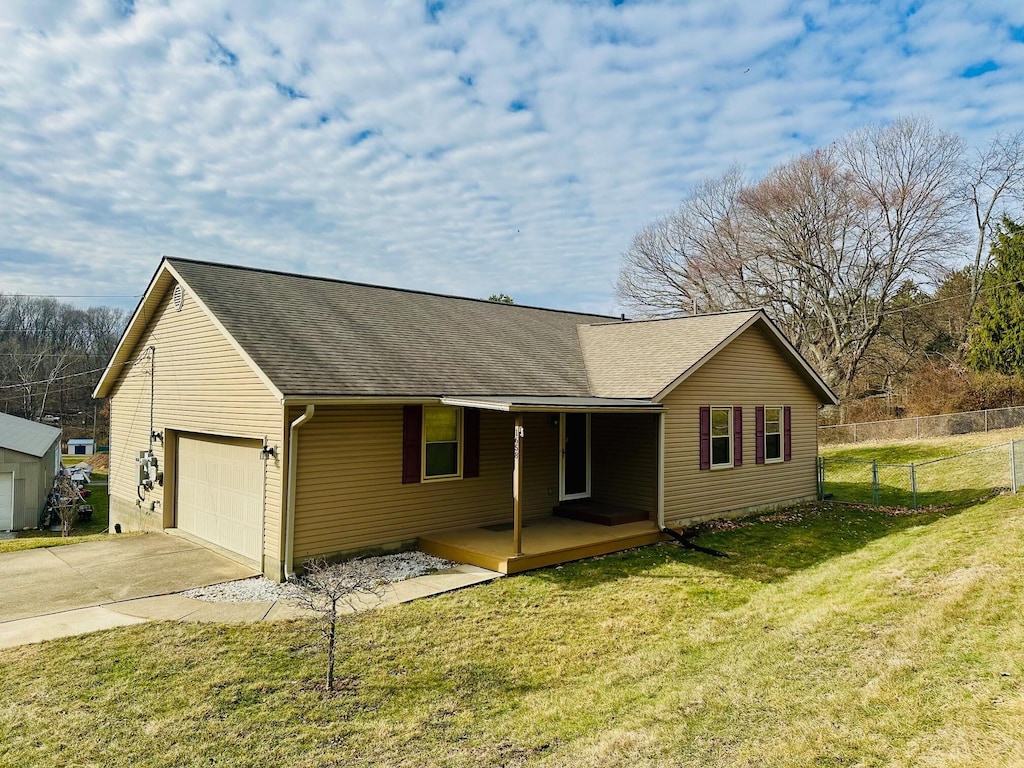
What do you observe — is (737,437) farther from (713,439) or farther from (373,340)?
(373,340)

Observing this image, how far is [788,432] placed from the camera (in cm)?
1486

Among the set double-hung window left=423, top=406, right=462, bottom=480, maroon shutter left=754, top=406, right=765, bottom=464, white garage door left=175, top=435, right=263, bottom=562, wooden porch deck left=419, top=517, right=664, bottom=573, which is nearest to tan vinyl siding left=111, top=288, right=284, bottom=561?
white garage door left=175, top=435, right=263, bottom=562

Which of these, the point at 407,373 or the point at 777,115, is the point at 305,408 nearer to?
the point at 407,373

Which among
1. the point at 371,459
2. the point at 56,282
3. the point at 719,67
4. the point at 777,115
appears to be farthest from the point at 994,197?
the point at 56,282

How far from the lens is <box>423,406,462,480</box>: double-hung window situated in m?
10.5

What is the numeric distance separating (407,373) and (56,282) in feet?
163

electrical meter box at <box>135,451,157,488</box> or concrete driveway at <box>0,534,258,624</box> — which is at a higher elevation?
electrical meter box at <box>135,451,157,488</box>

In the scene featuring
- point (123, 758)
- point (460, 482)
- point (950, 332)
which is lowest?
point (123, 758)

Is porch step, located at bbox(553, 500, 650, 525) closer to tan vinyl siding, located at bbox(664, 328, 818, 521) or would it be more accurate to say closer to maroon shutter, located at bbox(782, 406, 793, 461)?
tan vinyl siding, located at bbox(664, 328, 818, 521)

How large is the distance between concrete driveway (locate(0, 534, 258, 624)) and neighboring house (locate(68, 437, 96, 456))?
4187 cm

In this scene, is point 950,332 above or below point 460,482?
above

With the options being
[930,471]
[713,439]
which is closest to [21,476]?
[713,439]

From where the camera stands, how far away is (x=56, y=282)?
153 ft

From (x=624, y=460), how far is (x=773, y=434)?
4.31 metres
